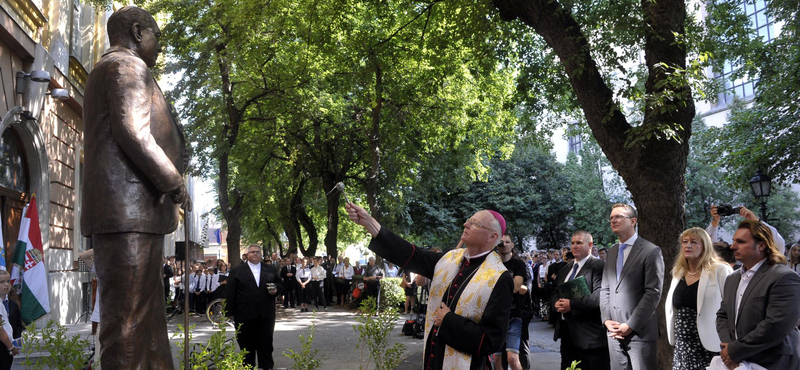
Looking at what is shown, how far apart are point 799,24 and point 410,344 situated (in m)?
13.2

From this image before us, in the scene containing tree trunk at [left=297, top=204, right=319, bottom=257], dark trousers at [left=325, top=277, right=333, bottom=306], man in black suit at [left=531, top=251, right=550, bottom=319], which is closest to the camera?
man in black suit at [left=531, top=251, right=550, bottom=319]

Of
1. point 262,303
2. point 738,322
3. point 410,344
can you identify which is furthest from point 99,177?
point 410,344

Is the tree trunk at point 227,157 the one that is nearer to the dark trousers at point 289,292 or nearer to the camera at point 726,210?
the dark trousers at point 289,292

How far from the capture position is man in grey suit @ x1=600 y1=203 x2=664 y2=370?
5852mm

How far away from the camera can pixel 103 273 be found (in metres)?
3.91

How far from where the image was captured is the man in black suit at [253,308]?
9.49 m

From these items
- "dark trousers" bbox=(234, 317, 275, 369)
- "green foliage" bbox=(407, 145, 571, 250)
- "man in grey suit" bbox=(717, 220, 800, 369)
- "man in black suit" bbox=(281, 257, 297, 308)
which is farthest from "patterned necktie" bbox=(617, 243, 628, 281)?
"green foliage" bbox=(407, 145, 571, 250)

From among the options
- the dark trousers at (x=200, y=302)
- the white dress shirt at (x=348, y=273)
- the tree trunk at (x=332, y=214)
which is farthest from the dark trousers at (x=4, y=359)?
the tree trunk at (x=332, y=214)

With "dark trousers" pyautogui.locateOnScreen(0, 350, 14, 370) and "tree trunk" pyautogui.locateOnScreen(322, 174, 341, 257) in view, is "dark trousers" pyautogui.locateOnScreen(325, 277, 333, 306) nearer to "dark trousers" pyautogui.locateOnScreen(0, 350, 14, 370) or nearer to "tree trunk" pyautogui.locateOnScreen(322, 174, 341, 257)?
"tree trunk" pyautogui.locateOnScreen(322, 174, 341, 257)

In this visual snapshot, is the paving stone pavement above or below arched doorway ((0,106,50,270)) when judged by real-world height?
below

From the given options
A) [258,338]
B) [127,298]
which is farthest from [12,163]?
[127,298]

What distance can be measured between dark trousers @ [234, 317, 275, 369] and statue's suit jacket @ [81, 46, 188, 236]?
575 centimetres

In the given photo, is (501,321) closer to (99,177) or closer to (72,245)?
(99,177)

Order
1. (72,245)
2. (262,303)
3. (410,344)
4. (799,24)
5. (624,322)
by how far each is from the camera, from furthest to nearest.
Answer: (799,24) < (72,245) < (410,344) < (262,303) < (624,322)
